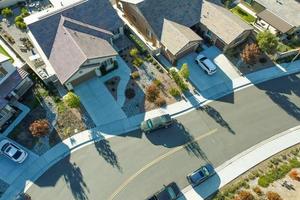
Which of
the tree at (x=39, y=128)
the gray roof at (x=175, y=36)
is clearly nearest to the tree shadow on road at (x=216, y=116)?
the gray roof at (x=175, y=36)

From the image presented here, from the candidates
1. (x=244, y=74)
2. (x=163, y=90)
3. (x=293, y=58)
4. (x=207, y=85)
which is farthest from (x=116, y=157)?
(x=293, y=58)

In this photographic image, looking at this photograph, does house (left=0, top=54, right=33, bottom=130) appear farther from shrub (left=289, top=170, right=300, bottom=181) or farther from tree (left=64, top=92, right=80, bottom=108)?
shrub (left=289, top=170, right=300, bottom=181)

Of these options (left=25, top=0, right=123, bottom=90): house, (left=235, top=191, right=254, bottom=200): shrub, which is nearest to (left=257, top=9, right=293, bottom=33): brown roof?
(left=25, top=0, right=123, bottom=90): house

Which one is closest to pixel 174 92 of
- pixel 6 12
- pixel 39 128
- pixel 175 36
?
pixel 175 36

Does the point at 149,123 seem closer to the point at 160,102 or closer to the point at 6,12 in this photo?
the point at 160,102

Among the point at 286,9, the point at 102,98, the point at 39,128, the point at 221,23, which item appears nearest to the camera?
the point at 39,128

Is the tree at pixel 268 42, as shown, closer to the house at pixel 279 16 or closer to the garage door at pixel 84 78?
the house at pixel 279 16

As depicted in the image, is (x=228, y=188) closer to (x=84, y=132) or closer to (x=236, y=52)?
(x=84, y=132)
